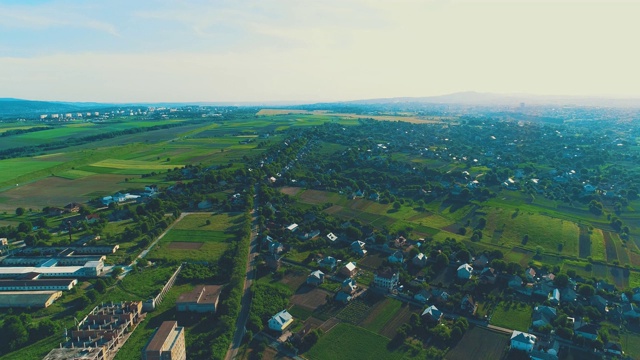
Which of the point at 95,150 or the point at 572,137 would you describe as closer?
the point at 95,150

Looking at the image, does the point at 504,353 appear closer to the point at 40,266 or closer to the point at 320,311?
the point at 320,311

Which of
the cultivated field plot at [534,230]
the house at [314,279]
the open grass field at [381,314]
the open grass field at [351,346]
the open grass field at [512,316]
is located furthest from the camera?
the cultivated field plot at [534,230]

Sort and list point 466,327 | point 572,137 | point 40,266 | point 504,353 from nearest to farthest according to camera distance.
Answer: point 504,353, point 466,327, point 40,266, point 572,137

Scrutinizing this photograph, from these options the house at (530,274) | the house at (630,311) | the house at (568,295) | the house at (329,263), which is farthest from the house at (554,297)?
the house at (329,263)

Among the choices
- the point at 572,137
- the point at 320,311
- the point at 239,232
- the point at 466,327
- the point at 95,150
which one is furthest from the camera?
the point at 572,137

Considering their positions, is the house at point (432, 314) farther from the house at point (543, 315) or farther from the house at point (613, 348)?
the house at point (613, 348)

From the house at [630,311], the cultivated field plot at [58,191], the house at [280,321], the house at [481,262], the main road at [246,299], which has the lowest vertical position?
the house at [630,311]

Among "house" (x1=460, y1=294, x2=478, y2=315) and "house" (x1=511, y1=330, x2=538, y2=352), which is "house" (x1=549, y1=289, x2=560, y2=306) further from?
"house" (x1=511, y1=330, x2=538, y2=352)

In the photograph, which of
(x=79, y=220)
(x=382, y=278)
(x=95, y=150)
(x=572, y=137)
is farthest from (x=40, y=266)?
(x=572, y=137)
